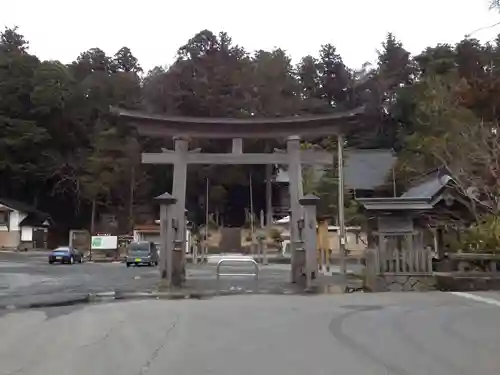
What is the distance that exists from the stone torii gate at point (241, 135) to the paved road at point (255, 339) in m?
7.80

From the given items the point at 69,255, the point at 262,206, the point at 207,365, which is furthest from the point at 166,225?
the point at 262,206

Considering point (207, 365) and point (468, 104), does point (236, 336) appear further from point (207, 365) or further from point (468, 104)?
point (468, 104)

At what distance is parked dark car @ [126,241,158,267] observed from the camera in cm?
4000

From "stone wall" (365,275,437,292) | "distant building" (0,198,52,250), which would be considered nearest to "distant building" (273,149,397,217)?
"distant building" (0,198,52,250)

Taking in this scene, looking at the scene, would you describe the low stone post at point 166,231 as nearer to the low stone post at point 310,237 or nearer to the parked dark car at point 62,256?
the low stone post at point 310,237

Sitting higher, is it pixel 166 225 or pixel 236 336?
pixel 166 225

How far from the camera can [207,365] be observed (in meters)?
6.95

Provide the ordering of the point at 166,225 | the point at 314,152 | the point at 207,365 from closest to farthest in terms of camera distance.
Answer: the point at 207,365 → the point at 166,225 → the point at 314,152

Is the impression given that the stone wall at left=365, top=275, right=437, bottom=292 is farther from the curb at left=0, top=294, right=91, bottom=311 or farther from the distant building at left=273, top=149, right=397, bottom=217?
the distant building at left=273, top=149, right=397, bottom=217

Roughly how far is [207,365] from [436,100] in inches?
1108

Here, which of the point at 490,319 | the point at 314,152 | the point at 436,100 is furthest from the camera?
the point at 436,100

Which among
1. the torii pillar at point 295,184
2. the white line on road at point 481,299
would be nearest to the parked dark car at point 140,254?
the torii pillar at point 295,184

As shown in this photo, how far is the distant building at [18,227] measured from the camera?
5736cm

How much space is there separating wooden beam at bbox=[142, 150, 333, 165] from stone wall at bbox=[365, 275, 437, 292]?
572 centimetres
